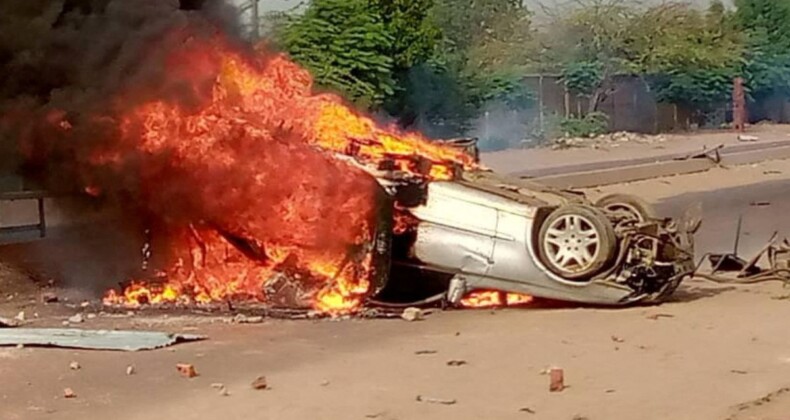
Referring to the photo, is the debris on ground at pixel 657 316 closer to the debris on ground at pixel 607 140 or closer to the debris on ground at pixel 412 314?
the debris on ground at pixel 412 314

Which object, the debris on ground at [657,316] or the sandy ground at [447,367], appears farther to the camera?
Result: the debris on ground at [657,316]

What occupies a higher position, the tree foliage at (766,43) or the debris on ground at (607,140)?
the tree foliage at (766,43)

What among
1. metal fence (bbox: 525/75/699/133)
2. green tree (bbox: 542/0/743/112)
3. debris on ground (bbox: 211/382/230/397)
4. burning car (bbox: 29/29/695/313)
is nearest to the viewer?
debris on ground (bbox: 211/382/230/397)

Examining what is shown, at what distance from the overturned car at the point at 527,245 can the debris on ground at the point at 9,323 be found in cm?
280

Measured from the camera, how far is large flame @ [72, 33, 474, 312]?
11.8 m

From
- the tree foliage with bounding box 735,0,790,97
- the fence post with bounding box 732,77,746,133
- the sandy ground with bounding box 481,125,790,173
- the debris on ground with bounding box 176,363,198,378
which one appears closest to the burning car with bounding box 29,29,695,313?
the debris on ground with bounding box 176,363,198,378

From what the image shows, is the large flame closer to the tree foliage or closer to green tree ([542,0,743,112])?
green tree ([542,0,743,112])

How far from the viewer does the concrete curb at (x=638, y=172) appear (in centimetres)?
2739

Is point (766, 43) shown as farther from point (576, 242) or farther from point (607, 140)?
point (576, 242)

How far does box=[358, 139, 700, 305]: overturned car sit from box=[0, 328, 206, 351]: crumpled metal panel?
2018mm

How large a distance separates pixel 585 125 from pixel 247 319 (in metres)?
37.0

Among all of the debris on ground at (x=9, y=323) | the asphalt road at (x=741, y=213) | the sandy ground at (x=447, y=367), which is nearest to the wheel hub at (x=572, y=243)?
the sandy ground at (x=447, y=367)

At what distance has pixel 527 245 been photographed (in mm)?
11547

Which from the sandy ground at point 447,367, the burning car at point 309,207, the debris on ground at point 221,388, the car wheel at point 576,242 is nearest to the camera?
the sandy ground at point 447,367
